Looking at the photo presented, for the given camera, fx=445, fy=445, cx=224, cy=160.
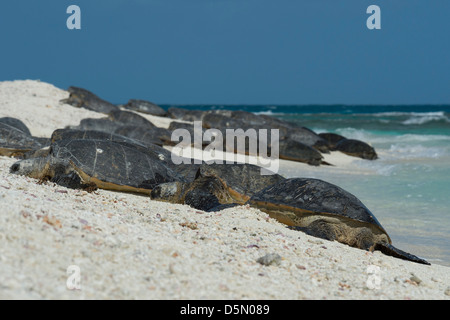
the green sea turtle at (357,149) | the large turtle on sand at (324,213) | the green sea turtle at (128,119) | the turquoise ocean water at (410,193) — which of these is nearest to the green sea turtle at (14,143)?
the large turtle on sand at (324,213)

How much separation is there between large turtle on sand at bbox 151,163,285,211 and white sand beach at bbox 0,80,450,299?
656 mm

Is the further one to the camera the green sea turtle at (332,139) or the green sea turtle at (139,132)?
the green sea turtle at (332,139)

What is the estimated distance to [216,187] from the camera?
661 cm

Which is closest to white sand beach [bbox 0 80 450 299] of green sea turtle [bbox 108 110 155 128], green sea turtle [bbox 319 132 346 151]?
green sea turtle [bbox 108 110 155 128]

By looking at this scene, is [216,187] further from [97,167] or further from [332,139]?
[332,139]

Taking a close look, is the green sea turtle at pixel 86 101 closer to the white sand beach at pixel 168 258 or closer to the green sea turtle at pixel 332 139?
the green sea turtle at pixel 332 139

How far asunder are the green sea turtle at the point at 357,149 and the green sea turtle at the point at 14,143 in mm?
11208

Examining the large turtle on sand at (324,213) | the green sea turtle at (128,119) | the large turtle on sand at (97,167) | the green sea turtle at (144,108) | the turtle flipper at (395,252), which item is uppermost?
the green sea turtle at (144,108)

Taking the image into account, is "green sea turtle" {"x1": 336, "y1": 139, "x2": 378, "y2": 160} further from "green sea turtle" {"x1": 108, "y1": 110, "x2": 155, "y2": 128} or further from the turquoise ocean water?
"green sea turtle" {"x1": 108, "y1": 110, "x2": 155, "y2": 128}

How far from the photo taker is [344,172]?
12.4 meters

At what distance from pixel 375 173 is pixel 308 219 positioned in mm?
7172

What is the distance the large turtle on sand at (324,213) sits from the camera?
5.29 meters

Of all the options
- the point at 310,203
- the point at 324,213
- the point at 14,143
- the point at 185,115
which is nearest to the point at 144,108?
the point at 185,115
